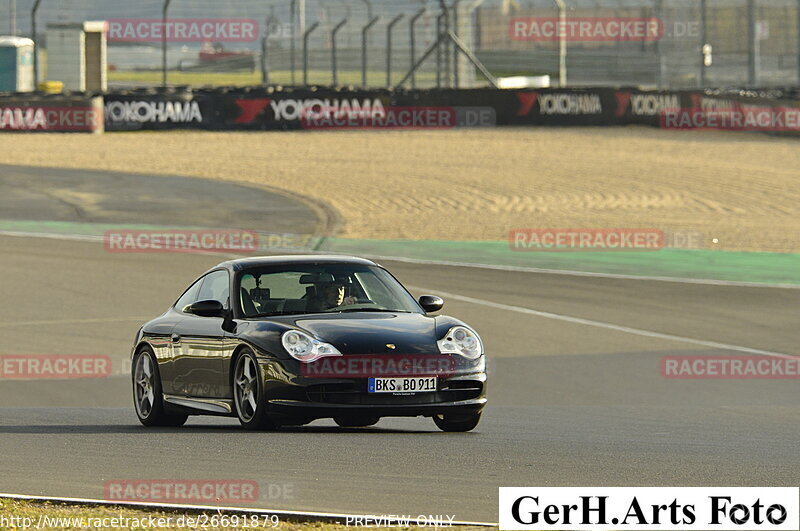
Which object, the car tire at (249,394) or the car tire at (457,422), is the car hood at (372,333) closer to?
the car tire at (249,394)

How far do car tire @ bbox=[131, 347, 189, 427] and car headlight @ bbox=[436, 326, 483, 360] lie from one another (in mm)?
2330

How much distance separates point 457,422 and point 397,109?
31.6 meters

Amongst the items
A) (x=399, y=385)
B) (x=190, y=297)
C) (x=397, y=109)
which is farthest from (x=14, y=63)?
(x=399, y=385)

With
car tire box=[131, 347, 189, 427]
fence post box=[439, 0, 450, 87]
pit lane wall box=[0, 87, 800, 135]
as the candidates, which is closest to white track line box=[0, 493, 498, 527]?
car tire box=[131, 347, 189, 427]

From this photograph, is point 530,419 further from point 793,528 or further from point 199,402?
point 793,528

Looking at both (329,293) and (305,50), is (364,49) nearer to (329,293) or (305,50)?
(305,50)

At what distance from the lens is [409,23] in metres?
48.1

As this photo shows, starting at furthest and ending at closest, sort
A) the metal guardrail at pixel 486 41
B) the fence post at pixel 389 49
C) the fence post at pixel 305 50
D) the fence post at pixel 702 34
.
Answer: the fence post at pixel 702 34 < the metal guardrail at pixel 486 41 < the fence post at pixel 389 49 < the fence post at pixel 305 50

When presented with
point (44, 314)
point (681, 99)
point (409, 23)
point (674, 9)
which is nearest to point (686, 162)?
point (681, 99)

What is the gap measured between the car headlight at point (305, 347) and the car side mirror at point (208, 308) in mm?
835

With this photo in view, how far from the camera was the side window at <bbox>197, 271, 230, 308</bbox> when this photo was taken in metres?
10.2

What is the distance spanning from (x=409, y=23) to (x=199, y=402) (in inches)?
1541

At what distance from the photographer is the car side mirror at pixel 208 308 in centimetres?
981

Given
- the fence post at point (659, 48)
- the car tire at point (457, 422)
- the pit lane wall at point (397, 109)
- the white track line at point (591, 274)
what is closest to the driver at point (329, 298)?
the car tire at point (457, 422)
